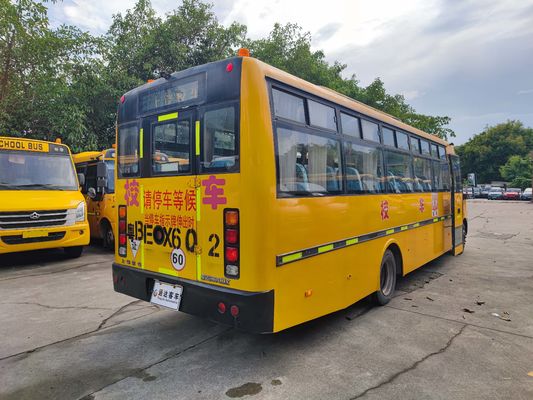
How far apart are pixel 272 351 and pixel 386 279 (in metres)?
2.41

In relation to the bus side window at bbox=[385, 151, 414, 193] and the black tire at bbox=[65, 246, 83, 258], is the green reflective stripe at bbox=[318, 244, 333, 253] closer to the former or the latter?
the bus side window at bbox=[385, 151, 414, 193]

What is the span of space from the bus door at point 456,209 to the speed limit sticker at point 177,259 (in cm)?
680

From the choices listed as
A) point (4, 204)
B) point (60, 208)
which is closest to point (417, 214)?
point (60, 208)

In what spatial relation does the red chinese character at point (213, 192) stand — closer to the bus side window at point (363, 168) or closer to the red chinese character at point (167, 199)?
the red chinese character at point (167, 199)

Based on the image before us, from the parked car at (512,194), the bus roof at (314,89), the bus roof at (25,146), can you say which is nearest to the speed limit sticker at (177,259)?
the bus roof at (314,89)

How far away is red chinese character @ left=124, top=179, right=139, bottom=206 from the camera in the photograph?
13.9 feet

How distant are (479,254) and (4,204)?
10757 millimetres

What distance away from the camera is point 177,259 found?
148 inches

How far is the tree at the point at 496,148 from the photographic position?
173 ft

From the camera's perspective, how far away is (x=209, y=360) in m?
3.59

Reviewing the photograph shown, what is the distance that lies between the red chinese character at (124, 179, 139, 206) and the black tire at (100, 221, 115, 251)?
6002mm

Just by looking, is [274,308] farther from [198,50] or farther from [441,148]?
[198,50]

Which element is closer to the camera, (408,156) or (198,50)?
(408,156)

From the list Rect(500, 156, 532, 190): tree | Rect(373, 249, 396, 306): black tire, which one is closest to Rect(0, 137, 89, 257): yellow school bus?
Rect(373, 249, 396, 306): black tire
